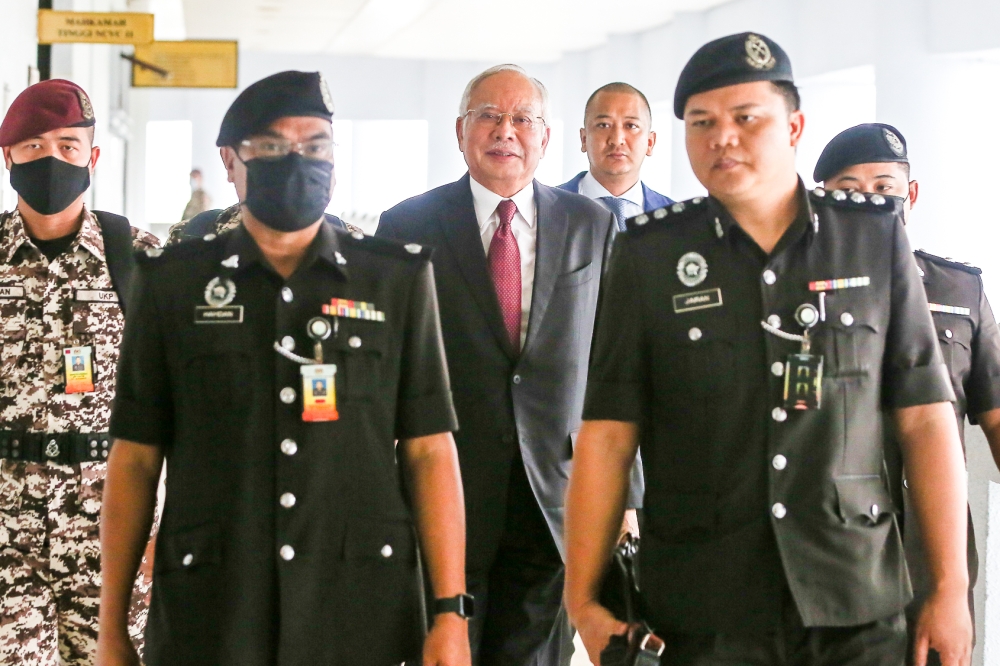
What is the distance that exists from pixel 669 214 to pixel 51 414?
68.6 inches

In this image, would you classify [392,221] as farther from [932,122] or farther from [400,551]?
[932,122]

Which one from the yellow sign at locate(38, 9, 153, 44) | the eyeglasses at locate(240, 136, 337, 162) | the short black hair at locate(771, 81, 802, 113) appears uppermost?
the yellow sign at locate(38, 9, 153, 44)

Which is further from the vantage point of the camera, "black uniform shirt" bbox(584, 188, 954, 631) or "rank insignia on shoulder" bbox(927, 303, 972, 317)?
"rank insignia on shoulder" bbox(927, 303, 972, 317)

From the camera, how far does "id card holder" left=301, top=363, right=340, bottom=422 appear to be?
6.68 ft

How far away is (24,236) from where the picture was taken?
316cm

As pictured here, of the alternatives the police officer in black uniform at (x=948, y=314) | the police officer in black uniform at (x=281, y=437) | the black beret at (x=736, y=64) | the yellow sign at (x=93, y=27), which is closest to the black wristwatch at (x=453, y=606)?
the police officer in black uniform at (x=281, y=437)

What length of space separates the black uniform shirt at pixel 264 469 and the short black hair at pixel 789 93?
2.69 ft

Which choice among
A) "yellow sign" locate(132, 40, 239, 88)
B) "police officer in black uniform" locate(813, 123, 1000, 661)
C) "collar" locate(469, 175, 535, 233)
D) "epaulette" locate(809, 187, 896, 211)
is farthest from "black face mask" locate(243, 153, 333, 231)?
"yellow sign" locate(132, 40, 239, 88)

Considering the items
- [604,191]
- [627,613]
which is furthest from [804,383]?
[604,191]

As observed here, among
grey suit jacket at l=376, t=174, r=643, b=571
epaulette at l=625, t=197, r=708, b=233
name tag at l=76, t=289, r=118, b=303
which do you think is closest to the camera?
epaulette at l=625, t=197, r=708, b=233

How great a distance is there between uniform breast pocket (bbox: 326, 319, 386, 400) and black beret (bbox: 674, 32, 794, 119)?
69 centimetres

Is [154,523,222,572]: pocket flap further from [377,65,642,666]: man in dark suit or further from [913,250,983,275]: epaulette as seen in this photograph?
[913,250,983,275]: epaulette

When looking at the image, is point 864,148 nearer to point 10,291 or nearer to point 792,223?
point 792,223

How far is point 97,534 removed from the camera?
3137 mm
